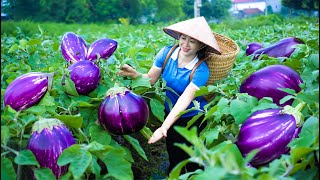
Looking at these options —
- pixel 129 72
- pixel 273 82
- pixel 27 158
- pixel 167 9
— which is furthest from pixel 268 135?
pixel 167 9

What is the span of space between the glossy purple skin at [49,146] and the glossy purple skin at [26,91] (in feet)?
0.83

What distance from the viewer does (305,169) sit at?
43.1 inches

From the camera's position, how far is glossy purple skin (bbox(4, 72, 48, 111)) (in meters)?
1.50

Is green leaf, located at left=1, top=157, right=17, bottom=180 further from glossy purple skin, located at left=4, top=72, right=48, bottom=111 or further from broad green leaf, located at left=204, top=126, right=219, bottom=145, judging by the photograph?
broad green leaf, located at left=204, top=126, right=219, bottom=145

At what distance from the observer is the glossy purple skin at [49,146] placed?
1246 mm

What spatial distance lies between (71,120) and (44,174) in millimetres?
219

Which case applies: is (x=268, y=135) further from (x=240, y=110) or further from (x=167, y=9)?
(x=167, y=9)

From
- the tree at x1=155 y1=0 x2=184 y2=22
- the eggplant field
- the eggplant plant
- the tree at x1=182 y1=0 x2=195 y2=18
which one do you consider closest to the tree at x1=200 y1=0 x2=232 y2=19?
the tree at x1=182 y1=0 x2=195 y2=18

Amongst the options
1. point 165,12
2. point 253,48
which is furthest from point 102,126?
point 165,12

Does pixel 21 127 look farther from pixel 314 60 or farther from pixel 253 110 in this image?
pixel 314 60

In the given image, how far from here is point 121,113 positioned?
159 centimetres

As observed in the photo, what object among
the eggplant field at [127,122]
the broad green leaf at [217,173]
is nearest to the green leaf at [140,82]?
the eggplant field at [127,122]

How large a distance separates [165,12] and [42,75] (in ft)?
130

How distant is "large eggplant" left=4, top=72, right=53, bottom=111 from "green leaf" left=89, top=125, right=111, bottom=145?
0.20 m
